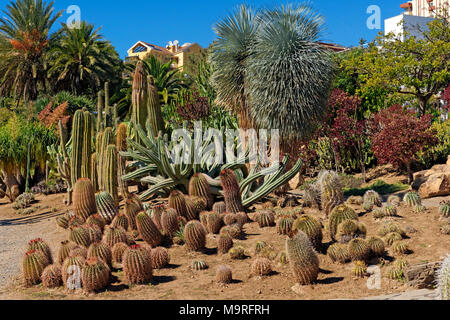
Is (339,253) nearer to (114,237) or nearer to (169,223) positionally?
(169,223)

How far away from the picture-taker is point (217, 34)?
1233 centimetres

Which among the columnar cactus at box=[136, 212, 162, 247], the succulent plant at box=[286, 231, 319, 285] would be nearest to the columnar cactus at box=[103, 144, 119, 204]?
the columnar cactus at box=[136, 212, 162, 247]

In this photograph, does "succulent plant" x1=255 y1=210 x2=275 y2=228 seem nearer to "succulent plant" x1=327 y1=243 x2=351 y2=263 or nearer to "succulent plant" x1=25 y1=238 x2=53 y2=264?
"succulent plant" x1=327 y1=243 x2=351 y2=263

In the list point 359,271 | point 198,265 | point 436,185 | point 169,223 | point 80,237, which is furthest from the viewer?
point 436,185

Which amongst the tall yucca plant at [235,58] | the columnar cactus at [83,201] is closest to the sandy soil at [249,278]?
the columnar cactus at [83,201]

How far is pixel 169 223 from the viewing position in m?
7.75

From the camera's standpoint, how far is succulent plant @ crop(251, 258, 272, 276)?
6.07 metres

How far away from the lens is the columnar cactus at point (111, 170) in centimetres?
1021

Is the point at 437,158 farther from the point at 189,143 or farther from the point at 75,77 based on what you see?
the point at 75,77

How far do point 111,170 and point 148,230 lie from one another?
317 cm

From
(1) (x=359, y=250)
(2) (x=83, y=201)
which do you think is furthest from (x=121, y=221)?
(1) (x=359, y=250)

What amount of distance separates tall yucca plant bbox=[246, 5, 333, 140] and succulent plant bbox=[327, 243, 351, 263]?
4.91 metres

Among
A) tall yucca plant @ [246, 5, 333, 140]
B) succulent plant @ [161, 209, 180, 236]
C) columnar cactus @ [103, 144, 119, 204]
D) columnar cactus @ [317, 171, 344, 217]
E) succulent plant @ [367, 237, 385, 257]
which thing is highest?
tall yucca plant @ [246, 5, 333, 140]
